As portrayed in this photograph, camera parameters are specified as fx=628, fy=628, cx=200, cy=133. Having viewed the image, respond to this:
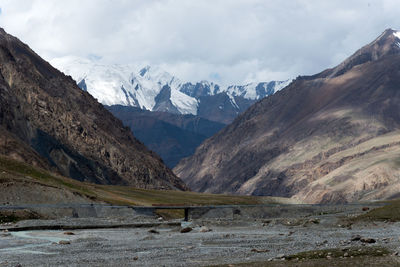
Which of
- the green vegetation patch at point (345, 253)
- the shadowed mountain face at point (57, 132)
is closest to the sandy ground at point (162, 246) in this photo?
the green vegetation patch at point (345, 253)

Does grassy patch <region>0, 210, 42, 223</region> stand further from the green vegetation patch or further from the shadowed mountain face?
the shadowed mountain face

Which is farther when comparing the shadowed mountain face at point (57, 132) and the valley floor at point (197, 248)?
the shadowed mountain face at point (57, 132)

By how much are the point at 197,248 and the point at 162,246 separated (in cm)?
325

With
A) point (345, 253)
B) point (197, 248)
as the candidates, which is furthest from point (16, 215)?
point (345, 253)

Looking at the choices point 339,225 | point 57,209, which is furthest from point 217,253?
point 57,209

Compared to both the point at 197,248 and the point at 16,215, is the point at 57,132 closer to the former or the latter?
the point at 16,215

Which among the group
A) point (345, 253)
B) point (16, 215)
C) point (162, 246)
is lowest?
point (162, 246)

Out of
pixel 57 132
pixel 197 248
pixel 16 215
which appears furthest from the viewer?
pixel 57 132

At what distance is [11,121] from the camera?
156m

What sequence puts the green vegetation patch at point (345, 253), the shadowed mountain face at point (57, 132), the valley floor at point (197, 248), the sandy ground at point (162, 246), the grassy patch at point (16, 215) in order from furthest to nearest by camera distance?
the shadowed mountain face at point (57, 132) < the grassy patch at point (16, 215) < the sandy ground at point (162, 246) < the valley floor at point (197, 248) < the green vegetation patch at point (345, 253)

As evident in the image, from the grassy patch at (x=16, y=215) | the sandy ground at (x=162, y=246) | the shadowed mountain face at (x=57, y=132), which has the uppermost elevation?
the shadowed mountain face at (x=57, y=132)

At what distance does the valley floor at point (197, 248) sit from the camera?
100 feet

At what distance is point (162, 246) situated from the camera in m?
42.2

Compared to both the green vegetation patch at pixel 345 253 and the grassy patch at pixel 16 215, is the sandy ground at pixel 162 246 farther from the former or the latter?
the grassy patch at pixel 16 215
